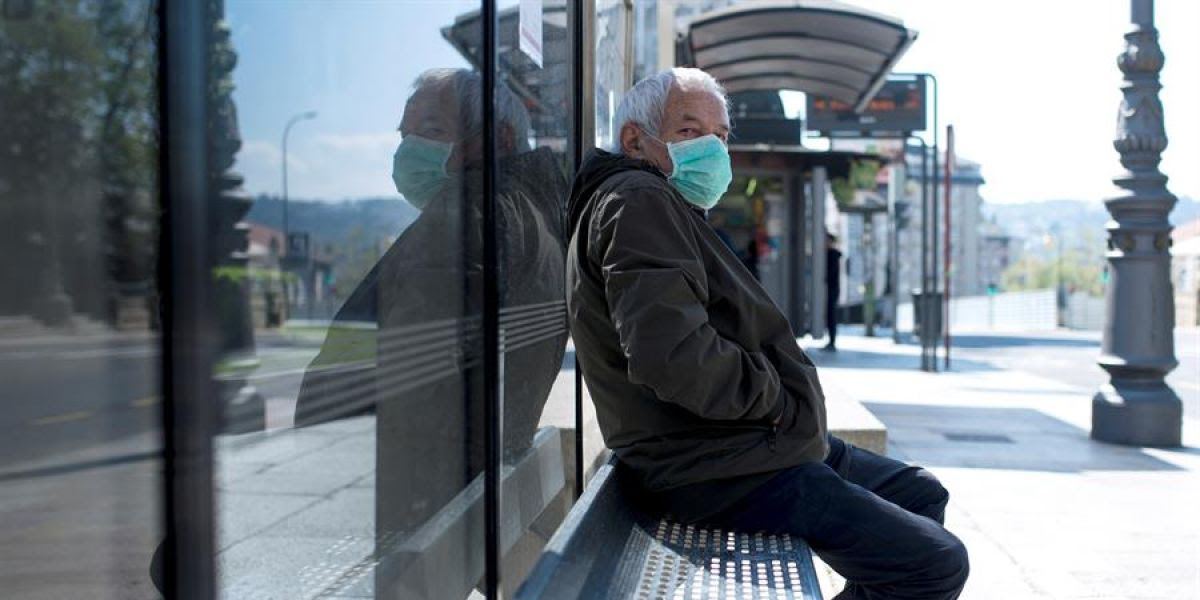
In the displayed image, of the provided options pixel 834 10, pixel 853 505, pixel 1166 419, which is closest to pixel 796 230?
pixel 834 10

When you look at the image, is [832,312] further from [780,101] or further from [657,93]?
[657,93]

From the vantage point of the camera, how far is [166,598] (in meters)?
1.41

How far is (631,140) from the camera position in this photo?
3092mm

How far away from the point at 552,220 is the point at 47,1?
→ 2.69m

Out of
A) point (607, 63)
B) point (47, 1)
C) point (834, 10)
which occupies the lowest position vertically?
point (47, 1)

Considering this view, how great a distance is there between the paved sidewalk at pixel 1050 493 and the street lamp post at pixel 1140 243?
1.79 ft

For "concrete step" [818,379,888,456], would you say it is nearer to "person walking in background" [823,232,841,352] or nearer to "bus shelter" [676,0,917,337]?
"bus shelter" [676,0,917,337]

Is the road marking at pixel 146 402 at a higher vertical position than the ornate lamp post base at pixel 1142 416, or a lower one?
higher

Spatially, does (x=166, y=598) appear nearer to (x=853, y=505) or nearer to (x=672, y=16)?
(x=853, y=505)

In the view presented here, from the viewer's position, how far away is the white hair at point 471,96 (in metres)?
2.65

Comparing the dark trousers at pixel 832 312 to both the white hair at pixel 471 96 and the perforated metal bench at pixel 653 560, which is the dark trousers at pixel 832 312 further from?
the perforated metal bench at pixel 653 560

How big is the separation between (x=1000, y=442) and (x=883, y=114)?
1075cm

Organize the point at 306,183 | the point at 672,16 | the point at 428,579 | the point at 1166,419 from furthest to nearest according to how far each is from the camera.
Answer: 1. the point at 672,16
2. the point at 1166,419
3. the point at 428,579
4. the point at 306,183

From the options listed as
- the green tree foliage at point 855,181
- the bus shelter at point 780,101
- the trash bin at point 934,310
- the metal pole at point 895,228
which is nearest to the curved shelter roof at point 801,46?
the bus shelter at point 780,101
